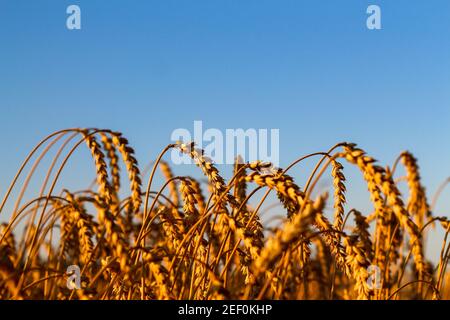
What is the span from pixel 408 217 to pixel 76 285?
1239mm

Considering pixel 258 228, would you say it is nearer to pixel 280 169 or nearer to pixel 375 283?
pixel 280 169

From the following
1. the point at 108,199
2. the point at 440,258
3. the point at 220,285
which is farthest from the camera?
the point at 440,258

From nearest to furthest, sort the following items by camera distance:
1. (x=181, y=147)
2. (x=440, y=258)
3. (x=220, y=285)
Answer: (x=220, y=285)
(x=181, y=147)
(x=440, y=258)

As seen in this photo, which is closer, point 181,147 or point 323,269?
point 181,147

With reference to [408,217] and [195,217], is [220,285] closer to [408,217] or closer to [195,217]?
[408,217]

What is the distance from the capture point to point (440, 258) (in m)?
3.15

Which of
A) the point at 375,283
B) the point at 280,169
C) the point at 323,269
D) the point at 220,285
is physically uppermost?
the point at 280,169

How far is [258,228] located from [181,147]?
51 cm
